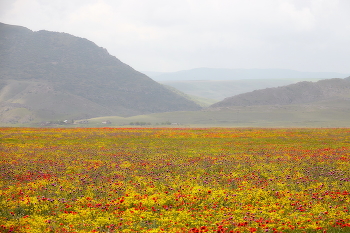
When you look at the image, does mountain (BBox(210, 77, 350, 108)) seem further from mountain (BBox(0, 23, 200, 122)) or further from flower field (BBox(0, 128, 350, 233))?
flower field (BBox(0, 128, 350, 233))

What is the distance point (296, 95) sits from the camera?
16212 centimetres

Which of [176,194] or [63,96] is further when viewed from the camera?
[63,96]

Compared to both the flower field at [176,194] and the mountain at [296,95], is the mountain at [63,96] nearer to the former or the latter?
the mountain at [296,95]

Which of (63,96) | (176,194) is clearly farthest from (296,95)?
(176,194)

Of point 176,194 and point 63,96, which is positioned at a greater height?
point 63,96

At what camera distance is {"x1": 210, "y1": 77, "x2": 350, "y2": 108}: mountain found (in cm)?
15450

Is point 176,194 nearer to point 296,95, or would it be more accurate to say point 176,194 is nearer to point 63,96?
point 296,95

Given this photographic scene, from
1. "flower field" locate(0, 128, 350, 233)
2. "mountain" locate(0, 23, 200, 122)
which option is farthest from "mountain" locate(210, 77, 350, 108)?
"flower field" locate(0, 128, 350, 233)

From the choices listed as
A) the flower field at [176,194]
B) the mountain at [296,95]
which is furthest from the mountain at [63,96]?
the flower field at [176,194]

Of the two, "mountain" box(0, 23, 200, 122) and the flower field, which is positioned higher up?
"mountain" box(0, 23, 200, 122)

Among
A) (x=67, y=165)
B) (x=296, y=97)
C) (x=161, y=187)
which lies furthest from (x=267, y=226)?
(x=296, y=97)

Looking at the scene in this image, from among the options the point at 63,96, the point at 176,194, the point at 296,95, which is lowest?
the point at 176,194

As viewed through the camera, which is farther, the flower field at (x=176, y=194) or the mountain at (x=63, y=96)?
the mountain at (x=63, y=96)

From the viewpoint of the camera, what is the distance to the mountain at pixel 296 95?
15450 cm
